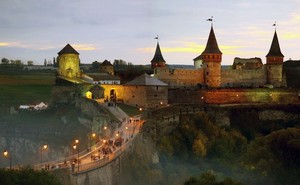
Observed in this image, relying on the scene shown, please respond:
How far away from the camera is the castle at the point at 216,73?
81.9 m

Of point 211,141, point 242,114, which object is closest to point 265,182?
point 211,141

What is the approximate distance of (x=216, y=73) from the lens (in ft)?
273

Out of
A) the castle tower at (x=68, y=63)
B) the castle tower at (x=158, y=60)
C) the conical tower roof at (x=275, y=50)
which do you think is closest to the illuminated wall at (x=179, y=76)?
the castle tower at (x=158, y=60)

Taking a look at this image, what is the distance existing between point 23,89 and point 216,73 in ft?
166

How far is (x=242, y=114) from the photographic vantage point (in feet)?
246

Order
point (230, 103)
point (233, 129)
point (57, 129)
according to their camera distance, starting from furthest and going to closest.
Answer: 1. point (230, 103)
2. point (233, 129)
3. point (57, 129)

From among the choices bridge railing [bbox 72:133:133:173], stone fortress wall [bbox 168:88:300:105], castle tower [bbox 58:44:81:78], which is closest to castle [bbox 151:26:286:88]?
stone fortress wall [bbox 168:88:300:105]

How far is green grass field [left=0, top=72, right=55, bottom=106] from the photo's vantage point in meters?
102

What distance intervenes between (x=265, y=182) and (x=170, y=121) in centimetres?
1927

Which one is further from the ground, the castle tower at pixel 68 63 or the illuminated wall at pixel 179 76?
the castle tower at pixel 68 63

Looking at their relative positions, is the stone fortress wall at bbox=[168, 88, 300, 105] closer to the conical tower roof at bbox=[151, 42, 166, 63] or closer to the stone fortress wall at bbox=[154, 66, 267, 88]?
the stone fortress wall at bbox=[154, 66, 267, 88]

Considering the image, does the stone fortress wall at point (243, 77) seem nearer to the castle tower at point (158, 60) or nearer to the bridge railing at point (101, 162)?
the castle tower at point (158, 60)

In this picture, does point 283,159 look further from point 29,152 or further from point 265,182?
point 29,152

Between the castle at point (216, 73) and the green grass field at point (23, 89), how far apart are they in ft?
94.6
